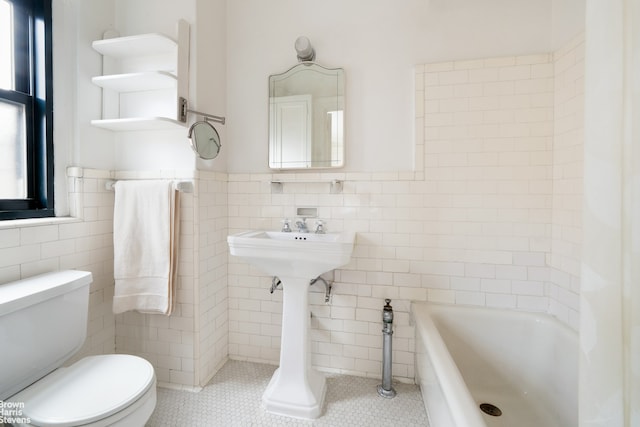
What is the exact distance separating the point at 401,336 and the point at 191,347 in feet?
4.35

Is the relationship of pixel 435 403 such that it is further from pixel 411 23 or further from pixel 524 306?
pixel 411 23

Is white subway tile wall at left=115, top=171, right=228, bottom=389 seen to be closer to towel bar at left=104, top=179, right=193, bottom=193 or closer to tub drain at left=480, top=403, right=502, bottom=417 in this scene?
towel bar at left=104, top=179, right=193, bottom=193

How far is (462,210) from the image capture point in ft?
5.55

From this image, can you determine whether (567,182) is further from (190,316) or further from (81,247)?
(81,247)

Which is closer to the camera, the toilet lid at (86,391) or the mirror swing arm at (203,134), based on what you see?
the toilet lid at (86,391)

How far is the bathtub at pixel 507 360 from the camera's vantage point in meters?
1.34

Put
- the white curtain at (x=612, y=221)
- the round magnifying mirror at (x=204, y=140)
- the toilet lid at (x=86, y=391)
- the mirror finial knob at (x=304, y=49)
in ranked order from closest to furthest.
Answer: the white curtain at (x=612, y=221) → the toilet lid at (x=86, y=391) → the round magnifying mirror at (x=204, y=140) → the mirror finial knob at (x=304, y=49)

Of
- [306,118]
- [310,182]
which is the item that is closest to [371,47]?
[306,118]

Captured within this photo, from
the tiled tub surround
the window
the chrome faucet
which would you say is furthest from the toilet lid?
the chrome faucet

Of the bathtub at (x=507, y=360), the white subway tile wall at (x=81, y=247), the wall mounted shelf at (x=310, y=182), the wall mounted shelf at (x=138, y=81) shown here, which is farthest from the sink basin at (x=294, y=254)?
the wall mounted shelf at (x=138, y=81)

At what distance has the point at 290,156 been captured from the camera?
1912mm

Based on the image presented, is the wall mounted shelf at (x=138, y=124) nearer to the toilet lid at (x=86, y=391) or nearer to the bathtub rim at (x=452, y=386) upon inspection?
the toilet lid at (x=86, y=391)

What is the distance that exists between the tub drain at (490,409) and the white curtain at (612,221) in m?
1.28

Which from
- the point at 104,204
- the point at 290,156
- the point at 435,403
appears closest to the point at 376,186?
the point at 290,156
